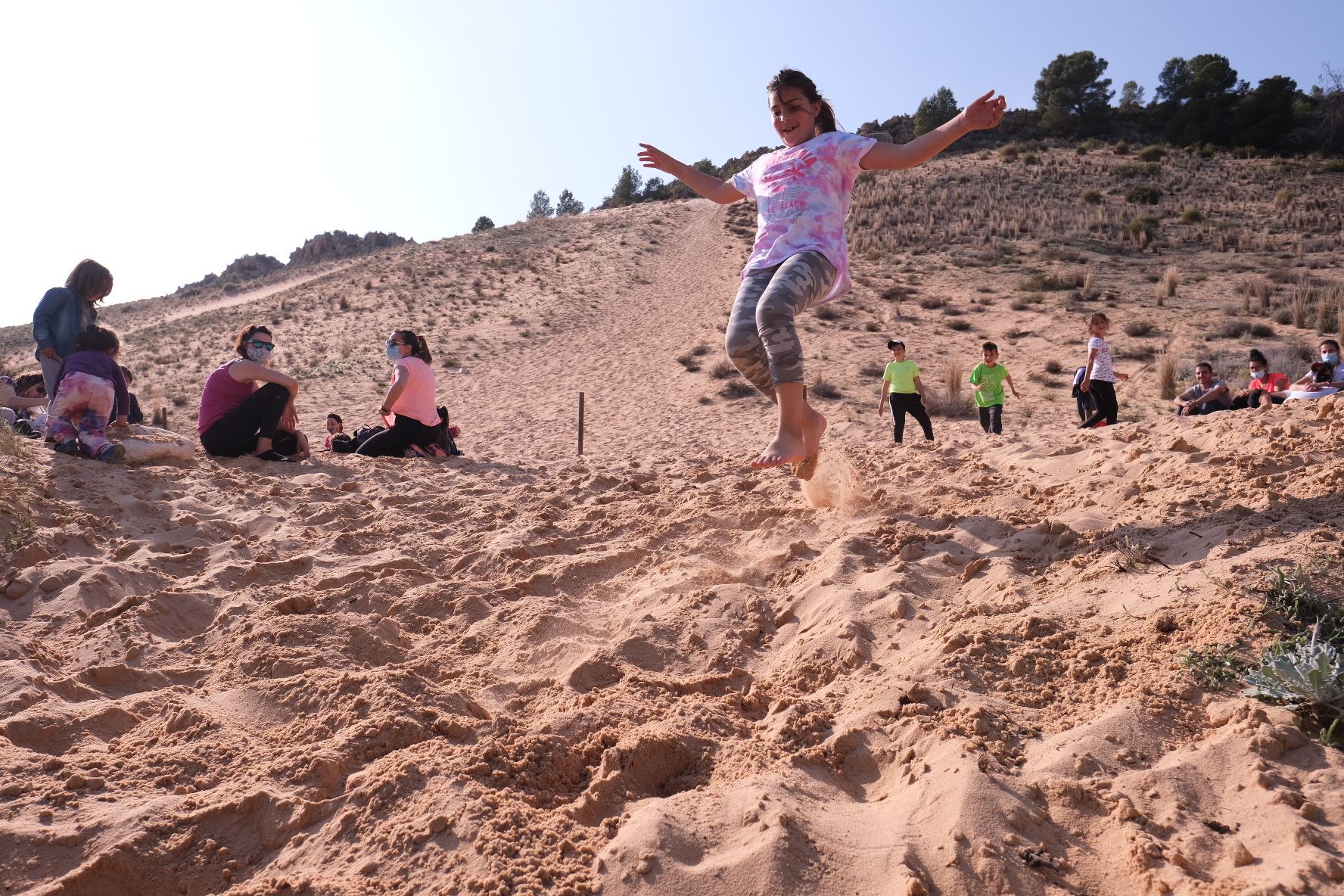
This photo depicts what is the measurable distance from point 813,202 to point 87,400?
479 centimetres

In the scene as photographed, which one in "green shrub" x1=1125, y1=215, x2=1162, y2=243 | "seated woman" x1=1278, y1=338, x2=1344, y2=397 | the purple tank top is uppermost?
"green shrub" x1=1125, y1=215, x2=1162, y2=243

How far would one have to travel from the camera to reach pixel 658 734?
7.68 feet

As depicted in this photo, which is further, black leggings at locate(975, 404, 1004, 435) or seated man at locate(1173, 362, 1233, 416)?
black leggings at locate(975, 404, 1004, 435)

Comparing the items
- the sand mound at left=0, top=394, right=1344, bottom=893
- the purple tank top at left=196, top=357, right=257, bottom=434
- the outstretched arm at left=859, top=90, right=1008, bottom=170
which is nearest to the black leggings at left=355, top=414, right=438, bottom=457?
the purple tank top at left=196, top=357, right=257, bottom=434

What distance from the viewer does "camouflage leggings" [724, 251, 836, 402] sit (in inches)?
144

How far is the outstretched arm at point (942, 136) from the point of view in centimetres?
354

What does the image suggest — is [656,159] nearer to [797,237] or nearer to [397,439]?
[797,237]

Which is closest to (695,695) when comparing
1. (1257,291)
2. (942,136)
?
(942,136)

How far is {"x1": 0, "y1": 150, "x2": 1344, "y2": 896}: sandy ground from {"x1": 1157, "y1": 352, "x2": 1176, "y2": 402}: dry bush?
1038cm

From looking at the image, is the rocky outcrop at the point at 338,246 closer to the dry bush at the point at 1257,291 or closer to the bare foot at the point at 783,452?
the dry bush at the point at 1257,291

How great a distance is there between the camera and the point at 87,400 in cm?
566

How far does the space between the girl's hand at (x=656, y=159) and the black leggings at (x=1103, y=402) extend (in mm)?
5560

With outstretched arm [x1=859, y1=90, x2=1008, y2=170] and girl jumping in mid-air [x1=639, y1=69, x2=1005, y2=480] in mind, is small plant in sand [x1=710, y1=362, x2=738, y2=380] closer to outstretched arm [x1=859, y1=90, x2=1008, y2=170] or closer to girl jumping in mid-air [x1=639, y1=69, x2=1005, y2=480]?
girl jumping in mid-air [x1=639, y1=69, x2=1005, y2=480]

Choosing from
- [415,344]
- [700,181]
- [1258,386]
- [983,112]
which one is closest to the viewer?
[983,112]
